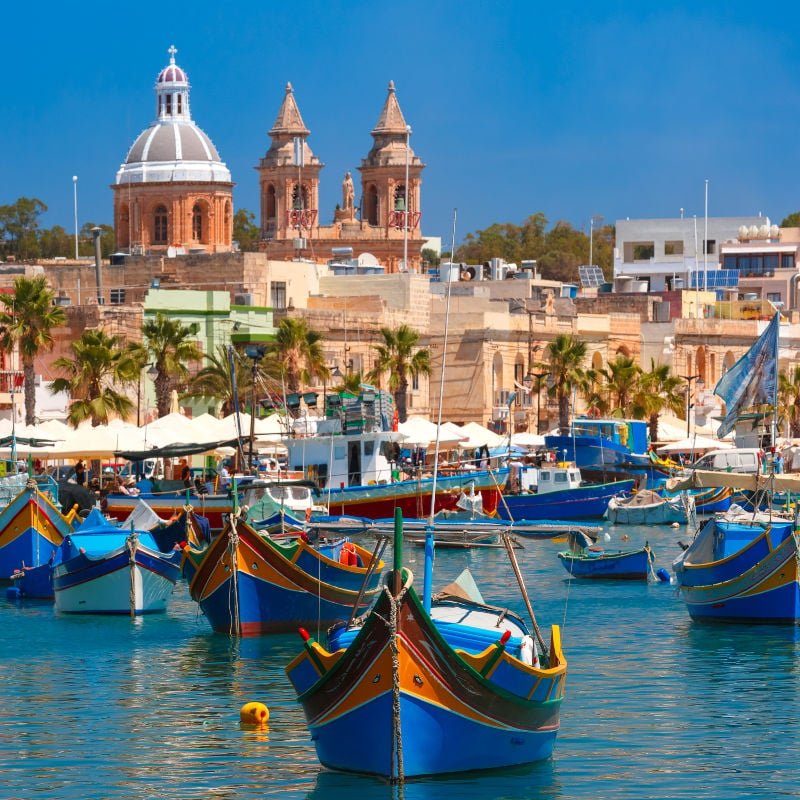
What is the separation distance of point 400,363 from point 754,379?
31835mm

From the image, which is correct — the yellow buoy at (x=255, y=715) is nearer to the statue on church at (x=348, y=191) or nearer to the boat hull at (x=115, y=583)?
the boat hull at (x=115, y=583)

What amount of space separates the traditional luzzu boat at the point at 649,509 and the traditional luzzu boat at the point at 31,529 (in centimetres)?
2371

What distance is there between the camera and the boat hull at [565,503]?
59156mm

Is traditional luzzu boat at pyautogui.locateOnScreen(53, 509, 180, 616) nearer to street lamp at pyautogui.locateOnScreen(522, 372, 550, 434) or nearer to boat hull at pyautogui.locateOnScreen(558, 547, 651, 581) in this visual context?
boat hull at pyautogui.locateOnScreen(558, 547, 651, 581)

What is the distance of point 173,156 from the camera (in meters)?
108

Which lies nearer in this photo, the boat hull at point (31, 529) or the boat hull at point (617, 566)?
the boat hull at point (31, 529)

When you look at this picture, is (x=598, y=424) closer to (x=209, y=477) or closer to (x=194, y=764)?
(x=209, y=477)

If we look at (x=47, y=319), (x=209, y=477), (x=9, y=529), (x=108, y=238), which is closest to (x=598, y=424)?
(x=209, y=477)

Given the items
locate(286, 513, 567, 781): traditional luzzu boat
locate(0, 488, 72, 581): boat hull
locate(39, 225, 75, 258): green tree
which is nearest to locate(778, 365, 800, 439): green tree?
locate(0, 488, 72, 581): boat hull

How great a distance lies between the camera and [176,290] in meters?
77.1

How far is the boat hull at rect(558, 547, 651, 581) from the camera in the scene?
42594 millimetres

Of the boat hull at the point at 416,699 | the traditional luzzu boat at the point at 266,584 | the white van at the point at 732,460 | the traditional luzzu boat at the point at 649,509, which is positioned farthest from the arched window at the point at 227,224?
the boat hull at the point at 416,699

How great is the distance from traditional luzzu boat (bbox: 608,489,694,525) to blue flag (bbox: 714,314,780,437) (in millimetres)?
19637

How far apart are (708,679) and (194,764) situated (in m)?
9.34
